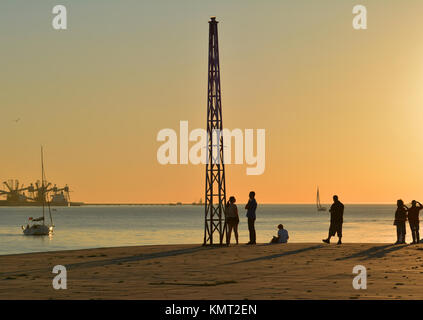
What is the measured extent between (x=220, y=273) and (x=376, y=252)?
9.59 meters

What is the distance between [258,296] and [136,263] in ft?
29.3

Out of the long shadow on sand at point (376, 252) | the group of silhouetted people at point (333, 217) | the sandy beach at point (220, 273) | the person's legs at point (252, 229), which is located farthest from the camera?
the person's legs at point (252, 229)

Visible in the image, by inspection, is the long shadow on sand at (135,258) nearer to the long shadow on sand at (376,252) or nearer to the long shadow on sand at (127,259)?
the long shadow on sand at (127,259)

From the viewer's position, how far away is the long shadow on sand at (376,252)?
25.6 metres

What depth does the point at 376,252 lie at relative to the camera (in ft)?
90.7

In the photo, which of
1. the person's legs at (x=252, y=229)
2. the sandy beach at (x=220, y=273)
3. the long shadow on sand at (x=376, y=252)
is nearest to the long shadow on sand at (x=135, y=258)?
the sandy beach at (x=220, y=273)

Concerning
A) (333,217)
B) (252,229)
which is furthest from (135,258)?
(333,217)

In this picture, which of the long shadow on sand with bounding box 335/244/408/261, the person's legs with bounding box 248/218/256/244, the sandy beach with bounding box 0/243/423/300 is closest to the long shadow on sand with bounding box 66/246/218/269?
the sandy beach with bounding box 0/243/423/300

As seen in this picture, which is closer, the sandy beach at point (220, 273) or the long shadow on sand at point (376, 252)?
the sandy beach at point (220, 273)

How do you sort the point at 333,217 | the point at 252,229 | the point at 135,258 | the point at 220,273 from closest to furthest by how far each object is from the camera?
the point at 220,273 → the point at 135,258 → the point at 333,217 → the point at 252,229

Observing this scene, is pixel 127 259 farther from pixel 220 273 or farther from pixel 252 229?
pixel 252 229

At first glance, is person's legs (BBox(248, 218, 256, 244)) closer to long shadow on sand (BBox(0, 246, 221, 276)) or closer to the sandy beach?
the sandy beach
